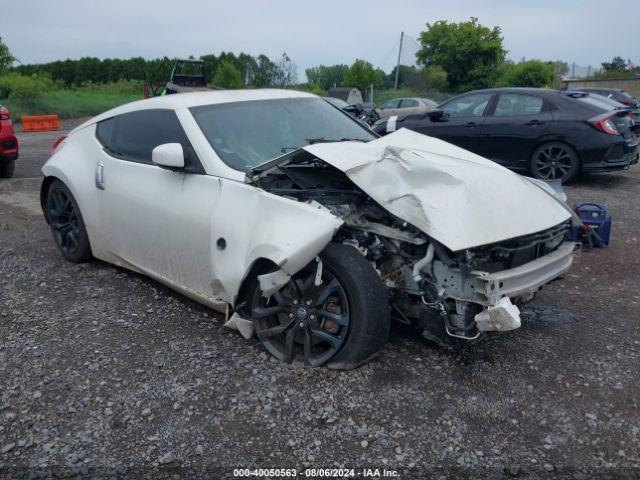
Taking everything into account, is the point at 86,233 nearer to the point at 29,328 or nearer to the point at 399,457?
the point at 29,328

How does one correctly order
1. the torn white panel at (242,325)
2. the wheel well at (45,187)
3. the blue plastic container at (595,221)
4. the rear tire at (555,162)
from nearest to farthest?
1. the torn white panel at (242,325)
2. the wheel well at (45,187)
3. the blue plastic container at (595,221)
4. the rear tire at (555,162)

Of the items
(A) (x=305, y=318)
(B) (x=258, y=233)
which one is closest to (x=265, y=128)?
(B) (x=258, y=233)

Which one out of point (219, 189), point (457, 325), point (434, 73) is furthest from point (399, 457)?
point (434, 73)

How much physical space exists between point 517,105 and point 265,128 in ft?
20.0

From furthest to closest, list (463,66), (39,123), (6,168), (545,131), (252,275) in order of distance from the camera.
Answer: (463,66) → (39,123) → (6,168) → (545,131) → (252,275)

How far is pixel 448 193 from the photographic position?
3.18 meters

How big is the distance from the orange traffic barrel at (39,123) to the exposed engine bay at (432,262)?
917 inches

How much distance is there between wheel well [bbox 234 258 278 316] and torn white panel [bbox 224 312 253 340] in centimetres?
7

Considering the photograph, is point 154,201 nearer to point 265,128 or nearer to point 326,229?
point 265,128

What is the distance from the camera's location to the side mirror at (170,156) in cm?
373

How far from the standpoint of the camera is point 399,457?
2.62 m

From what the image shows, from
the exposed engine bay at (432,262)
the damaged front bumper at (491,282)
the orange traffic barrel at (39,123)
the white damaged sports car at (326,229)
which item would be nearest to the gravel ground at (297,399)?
the white damaged sports car at (326,229)

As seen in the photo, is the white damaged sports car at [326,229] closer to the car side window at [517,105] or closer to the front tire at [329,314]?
the front tire at [329,314]

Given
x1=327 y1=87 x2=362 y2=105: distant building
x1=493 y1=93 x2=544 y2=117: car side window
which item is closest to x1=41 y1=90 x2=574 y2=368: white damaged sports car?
x1=493 y1=93 x2=544 y2=117: car side window
